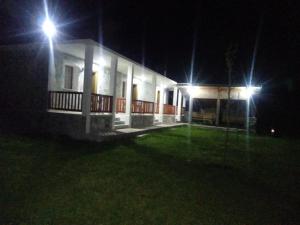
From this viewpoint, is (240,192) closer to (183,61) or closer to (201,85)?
(201,85)

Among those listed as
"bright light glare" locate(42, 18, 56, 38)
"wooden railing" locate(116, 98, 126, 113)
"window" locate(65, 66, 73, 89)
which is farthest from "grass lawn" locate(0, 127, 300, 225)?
"wooden railing" locate(116, 98, 126, 113)

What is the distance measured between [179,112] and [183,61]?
59.6ft

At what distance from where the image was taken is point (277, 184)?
18.5 feet

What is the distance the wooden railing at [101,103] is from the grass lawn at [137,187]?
2.31 m

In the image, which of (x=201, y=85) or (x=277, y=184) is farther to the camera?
(x=201, y=85)

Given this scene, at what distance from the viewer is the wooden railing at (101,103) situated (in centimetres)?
980

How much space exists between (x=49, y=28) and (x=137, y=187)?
24.2ft

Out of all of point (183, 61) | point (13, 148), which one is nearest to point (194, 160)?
point (13, 148)

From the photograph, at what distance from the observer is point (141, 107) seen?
14680 mm

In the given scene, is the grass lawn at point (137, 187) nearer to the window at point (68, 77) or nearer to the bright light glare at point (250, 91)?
the window at point (68, 77)

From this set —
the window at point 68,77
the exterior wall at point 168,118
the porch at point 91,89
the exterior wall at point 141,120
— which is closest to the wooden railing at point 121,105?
the porch at point 91,89

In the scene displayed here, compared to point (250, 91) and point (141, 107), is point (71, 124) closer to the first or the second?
point (141, 107)

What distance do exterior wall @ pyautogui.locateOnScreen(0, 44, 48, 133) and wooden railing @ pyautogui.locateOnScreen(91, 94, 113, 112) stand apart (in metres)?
2.17

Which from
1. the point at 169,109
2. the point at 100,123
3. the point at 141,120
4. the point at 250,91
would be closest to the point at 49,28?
the point at 100,123
